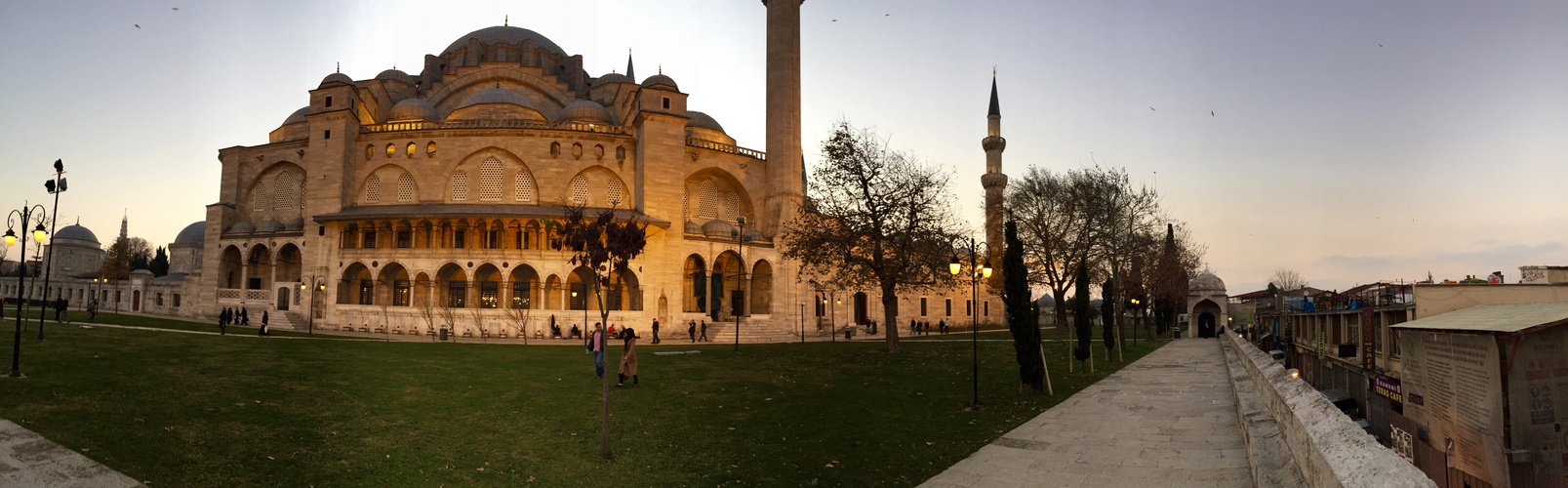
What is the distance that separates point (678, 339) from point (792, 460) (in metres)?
31.7

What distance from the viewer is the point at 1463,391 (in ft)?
36.8

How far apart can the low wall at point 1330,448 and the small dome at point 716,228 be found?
41.7m

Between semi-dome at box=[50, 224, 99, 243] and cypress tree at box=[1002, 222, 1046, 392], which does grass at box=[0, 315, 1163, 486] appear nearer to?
cypress tree at box=[1002, 222, 1046, 392]

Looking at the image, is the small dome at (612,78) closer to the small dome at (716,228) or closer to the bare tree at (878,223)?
the small dome at (716,228)

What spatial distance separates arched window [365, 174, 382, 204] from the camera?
44.5 meters

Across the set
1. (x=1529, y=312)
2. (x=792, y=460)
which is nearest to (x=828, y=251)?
(x=792, y=460)

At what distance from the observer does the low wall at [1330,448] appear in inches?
128

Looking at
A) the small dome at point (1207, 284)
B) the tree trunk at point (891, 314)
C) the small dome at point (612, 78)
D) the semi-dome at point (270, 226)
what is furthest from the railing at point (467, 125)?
the small dome at point (1207, 284)

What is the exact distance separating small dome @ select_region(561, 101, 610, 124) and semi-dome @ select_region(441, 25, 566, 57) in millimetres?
10366

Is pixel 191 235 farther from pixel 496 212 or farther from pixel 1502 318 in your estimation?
pixel 1502 318

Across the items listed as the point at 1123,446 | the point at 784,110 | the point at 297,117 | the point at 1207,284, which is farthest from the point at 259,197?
the point at 1207,284

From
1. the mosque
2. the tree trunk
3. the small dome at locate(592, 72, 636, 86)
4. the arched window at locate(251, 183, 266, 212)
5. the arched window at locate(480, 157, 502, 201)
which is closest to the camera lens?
the tree trunk

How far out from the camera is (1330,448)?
152 inches

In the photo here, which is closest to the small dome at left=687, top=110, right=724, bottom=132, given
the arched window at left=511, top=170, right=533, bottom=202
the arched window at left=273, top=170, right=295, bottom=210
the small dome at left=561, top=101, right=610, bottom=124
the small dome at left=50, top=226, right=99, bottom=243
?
the small dome at left=561, top=101, right=610, bottom=124
